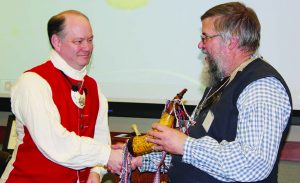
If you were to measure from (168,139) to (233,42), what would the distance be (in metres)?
0.57

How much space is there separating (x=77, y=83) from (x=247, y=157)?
1.25 metres

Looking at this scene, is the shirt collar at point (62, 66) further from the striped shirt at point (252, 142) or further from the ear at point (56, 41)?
the striped shirt at point (252, 142)

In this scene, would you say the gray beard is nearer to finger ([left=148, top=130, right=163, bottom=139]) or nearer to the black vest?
the black vest

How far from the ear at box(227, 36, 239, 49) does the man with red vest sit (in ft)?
2.84

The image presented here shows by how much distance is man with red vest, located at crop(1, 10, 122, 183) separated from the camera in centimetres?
252

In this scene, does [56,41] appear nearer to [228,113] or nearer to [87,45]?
[87,45]

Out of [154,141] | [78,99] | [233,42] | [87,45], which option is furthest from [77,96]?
[233,42]

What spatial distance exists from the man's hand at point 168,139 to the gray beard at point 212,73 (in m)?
0.45

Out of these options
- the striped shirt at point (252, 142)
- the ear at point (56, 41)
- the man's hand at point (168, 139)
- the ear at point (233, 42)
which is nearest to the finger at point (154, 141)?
the man's hand at point (168, 139)

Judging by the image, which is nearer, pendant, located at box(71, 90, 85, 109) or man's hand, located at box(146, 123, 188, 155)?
man's hand, located at box(146, 123, 188, 155)

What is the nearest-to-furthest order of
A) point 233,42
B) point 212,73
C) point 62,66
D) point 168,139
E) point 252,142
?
1. point 252,142
2. point 168,139
3. point 233,42
4. point 212,73
5. point 62,66

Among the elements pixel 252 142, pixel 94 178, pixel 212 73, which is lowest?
pixel 94 178

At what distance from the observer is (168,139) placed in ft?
7.00

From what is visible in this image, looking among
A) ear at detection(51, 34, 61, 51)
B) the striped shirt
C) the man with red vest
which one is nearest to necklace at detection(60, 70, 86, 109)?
the man with red vest
